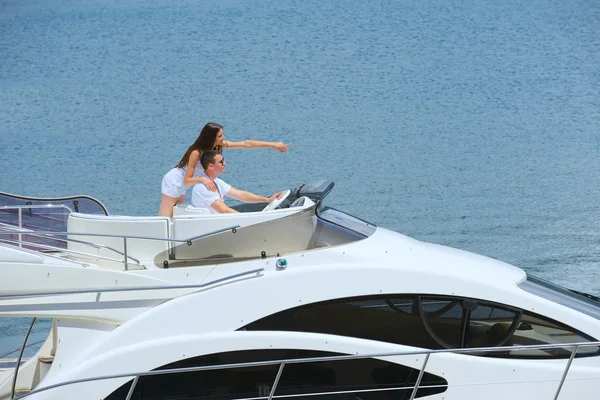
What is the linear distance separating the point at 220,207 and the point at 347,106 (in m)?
22.2

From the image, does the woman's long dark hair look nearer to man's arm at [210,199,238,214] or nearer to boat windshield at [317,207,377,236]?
man's arm at [210,199,238,214]

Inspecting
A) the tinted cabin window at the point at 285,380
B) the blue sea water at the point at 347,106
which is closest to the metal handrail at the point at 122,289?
the tinted cabin window at the point at 285,380

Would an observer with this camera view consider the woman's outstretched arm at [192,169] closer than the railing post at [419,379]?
No

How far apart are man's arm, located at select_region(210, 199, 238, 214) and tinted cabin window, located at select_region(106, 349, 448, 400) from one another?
127cm

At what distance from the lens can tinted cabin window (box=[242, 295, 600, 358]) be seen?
14.9 ft

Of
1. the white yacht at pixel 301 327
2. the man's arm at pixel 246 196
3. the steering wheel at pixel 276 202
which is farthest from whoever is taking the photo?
the man's arm at pixel 246 196

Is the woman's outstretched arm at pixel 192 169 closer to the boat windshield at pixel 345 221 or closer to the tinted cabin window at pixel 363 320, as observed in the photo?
the boat windshield at pixel 345 221

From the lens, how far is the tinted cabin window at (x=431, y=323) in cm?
453

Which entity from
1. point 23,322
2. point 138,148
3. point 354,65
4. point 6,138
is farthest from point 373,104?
point 23,322

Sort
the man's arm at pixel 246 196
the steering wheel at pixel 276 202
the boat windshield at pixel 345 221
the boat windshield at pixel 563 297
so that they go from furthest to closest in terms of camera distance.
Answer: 1. the man's arm at pixel 246 196
2. the steering wheel at pixel 276 202
3. the boat windshield at pixel 345 221
4. the boat windshield at pixel 563 297

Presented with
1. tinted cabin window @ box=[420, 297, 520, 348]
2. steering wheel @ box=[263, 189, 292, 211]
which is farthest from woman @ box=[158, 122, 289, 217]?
tinted cabin window @ box=[420, 297, 520, 348]

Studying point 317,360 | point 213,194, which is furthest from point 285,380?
point 213,194

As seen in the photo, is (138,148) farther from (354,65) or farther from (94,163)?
(354,65)

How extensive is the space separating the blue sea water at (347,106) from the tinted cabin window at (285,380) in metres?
7.04
